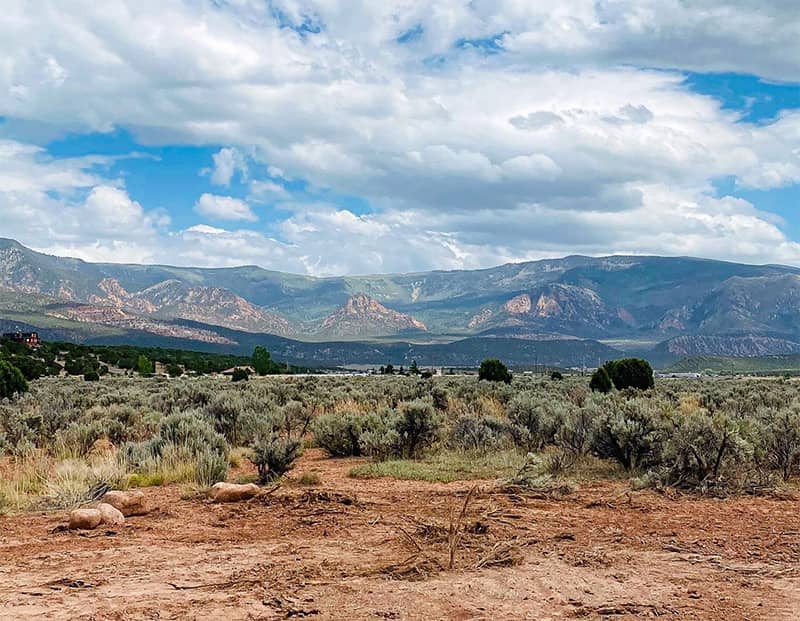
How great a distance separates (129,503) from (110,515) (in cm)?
52

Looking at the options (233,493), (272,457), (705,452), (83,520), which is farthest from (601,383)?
(83,520)

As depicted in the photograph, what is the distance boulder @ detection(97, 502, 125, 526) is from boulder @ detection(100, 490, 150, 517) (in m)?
0.25

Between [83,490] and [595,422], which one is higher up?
[595,422]

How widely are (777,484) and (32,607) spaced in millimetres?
10086

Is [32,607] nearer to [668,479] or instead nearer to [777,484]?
[668,479]

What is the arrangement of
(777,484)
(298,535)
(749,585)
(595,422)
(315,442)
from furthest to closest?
(315,442) → (595,422) → (777,484) → (298,535) → (749,585)

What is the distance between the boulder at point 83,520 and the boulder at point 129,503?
27.7 inches

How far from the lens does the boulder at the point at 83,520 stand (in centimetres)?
888

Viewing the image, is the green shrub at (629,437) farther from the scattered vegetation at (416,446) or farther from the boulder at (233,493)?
the boulder at (233,493)

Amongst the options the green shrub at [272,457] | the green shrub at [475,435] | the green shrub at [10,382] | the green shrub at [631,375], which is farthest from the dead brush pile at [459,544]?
the green shrub at [631,375]

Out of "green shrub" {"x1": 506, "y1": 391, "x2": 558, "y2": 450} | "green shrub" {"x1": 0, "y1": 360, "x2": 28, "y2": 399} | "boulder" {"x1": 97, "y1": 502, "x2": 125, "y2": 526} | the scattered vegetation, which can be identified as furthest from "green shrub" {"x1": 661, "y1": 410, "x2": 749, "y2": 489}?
"green shrub" {"x1": 0, "y1": 360, "x2": 28, "y2": 399}

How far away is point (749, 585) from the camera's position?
673cm

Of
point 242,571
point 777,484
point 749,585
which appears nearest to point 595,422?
point 777,484

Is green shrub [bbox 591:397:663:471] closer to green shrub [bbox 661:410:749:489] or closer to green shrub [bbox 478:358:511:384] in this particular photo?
green shrub [bbox 661:410:749:489]
